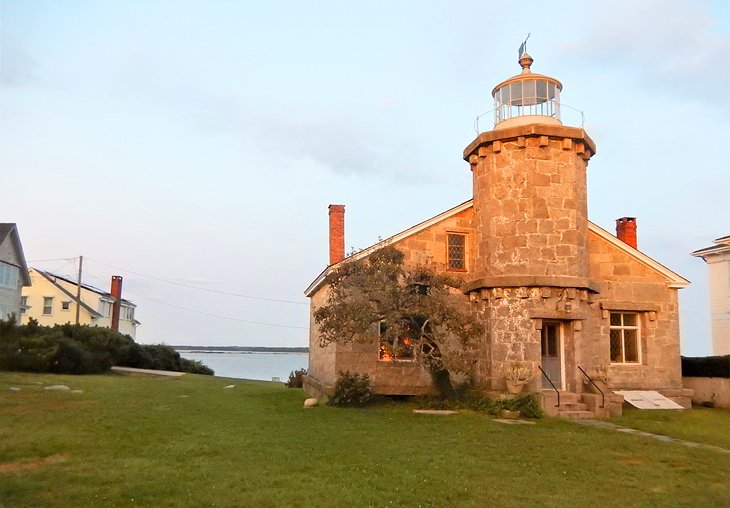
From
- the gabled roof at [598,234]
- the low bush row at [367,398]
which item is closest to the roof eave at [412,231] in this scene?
the gabled roof at [598,234]

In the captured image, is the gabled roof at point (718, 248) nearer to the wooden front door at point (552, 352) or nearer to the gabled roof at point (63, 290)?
the wooden front door at point (552, 352)

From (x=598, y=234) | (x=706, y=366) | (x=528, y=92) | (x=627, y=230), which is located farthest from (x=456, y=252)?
(x=706, y=366)

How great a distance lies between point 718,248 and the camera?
25.7 metres

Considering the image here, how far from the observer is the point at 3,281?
35656 mm

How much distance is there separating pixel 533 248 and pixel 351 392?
6.15m

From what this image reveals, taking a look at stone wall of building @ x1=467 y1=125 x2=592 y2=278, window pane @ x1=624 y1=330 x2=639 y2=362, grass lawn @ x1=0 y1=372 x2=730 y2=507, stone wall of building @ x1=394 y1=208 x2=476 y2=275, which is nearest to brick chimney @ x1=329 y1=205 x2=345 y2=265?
stone wall of building @ x1=394 y1=208 x2=476 y2=275

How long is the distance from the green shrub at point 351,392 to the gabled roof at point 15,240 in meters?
26.1

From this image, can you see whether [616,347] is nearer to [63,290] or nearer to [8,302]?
[8,302]

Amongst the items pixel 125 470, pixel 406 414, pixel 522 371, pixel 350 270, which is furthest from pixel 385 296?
pixel 125 470

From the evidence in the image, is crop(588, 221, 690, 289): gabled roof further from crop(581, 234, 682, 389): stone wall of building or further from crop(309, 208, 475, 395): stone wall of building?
crop(309, 208, 475, 395): stone wall of building

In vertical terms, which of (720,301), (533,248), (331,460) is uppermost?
(533,248)

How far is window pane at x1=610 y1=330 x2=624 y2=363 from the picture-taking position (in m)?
19.6

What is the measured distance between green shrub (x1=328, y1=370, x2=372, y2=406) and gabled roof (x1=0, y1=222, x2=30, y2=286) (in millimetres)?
26081

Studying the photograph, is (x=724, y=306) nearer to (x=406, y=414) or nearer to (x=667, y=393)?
(x=667, y=393)
